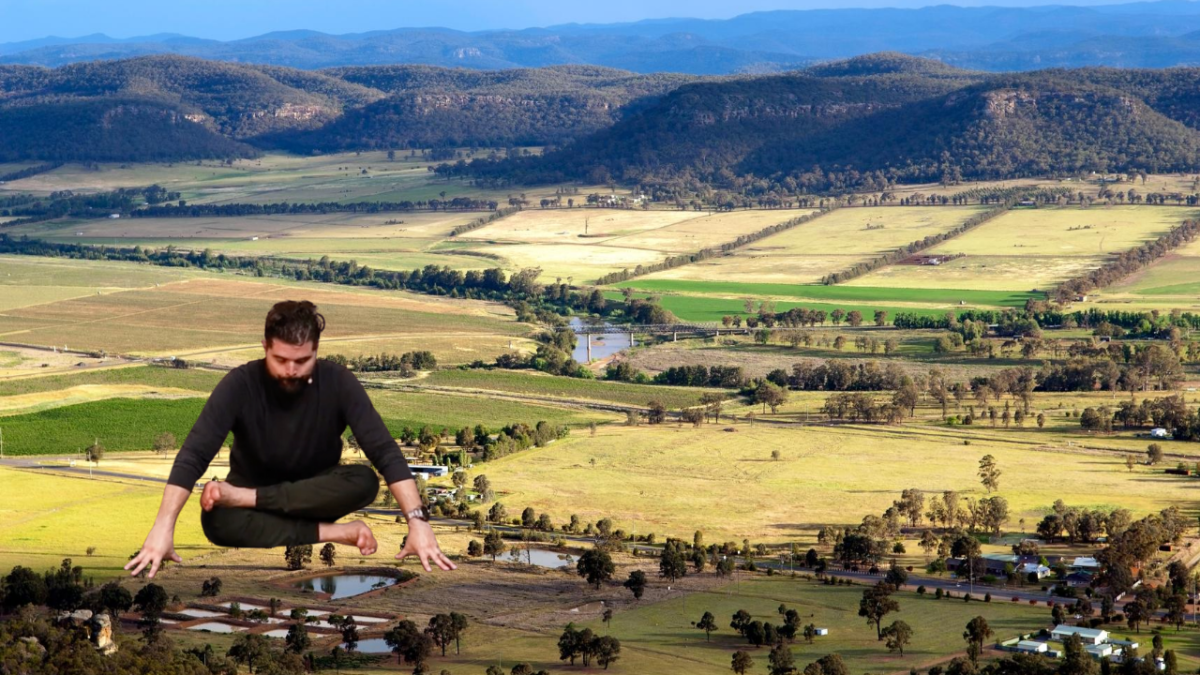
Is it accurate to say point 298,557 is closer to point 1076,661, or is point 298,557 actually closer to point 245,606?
point 245,606

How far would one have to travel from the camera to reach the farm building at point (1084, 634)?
168 feet

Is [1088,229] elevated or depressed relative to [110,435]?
elevated

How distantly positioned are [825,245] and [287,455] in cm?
16322

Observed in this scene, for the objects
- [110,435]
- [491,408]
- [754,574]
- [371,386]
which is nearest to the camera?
[754,574]

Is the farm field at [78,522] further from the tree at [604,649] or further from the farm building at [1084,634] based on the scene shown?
the farm building at [1084,634]

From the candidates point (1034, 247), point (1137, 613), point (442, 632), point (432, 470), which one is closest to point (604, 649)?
point (442, 632)

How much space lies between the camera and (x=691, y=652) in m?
52.1

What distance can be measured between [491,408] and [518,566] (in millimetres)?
35688

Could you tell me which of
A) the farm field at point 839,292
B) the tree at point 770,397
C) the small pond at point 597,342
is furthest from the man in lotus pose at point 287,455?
the farm field at point 839,292

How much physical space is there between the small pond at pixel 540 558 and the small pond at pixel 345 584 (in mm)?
5225

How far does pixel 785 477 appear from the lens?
80.0 m

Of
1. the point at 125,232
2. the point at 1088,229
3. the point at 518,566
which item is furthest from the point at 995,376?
the point at 125,232

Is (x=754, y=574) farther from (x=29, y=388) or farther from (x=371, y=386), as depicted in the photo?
(x=29, y=388)

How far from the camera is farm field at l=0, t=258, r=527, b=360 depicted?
122375 millimetres
